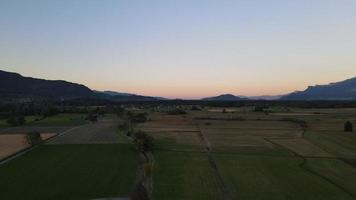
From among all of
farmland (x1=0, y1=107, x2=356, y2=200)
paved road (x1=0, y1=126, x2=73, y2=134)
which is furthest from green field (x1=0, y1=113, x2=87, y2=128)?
farmland (x1=0, y1=107, x2=356, y2=200)

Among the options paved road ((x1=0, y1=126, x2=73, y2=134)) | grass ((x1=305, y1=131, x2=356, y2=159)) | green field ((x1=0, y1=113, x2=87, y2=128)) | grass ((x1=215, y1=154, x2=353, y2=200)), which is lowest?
grass ((x1=215, y1=154, x2=353, y2=200))

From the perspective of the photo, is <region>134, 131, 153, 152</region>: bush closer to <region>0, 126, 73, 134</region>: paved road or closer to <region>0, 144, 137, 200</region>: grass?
<region>0, 144, 137, 200</region>: grass

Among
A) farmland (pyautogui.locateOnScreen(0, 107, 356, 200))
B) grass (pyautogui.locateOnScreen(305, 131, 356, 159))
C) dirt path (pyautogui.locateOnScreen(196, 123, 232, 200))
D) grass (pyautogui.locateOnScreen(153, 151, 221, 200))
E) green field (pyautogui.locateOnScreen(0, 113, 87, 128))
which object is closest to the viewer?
grass (pyautogui.locateOnScreen(153, 151, 221, 200))

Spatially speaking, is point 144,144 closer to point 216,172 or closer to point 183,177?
point 216,172

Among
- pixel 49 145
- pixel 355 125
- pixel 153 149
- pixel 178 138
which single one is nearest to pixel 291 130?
pixel 355 125

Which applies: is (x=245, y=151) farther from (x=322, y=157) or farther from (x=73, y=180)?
(x=73, y=180)

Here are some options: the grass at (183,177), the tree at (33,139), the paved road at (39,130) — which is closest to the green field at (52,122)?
the paved road at (39,130)

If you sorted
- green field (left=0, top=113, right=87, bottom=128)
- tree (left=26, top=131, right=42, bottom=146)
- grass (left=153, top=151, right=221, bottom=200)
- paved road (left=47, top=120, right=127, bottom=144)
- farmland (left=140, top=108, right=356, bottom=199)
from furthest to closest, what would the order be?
green field (left=0, top=113, right=87, bottom=128) → paved road (left=47, top=120, right=127, bottom=144) → tree (left=26, top=131, right=42, bottom=146) → farmland (left=140, top=108, right=356, bottom=199) → grass (left=153, top=151, right=221, bottom=200)

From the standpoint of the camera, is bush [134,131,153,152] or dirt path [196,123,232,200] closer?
dirt path [196,123,232,200]
